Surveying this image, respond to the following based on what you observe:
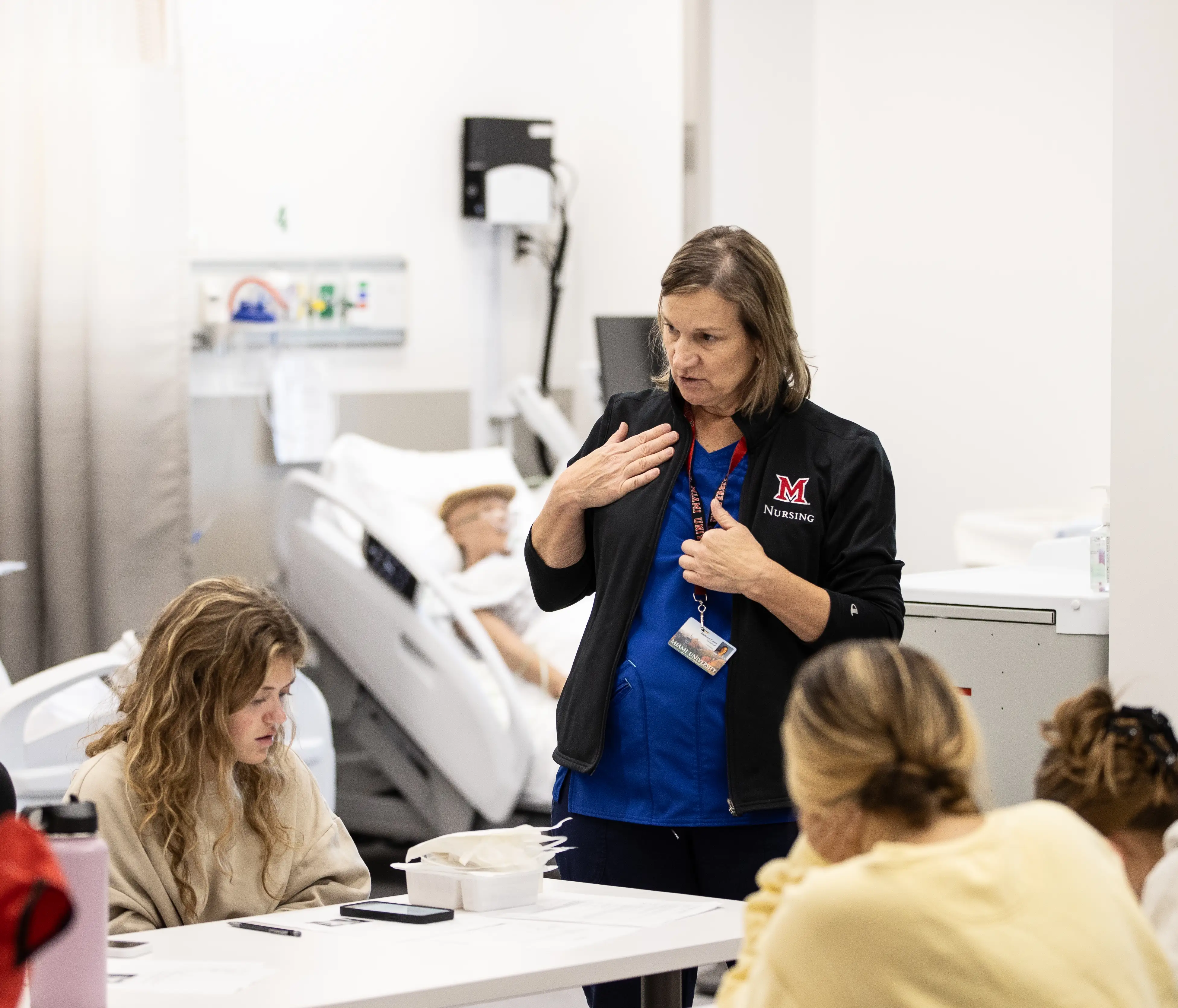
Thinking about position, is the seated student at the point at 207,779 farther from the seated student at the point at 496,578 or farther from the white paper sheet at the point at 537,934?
the seated student at the point at 496,578

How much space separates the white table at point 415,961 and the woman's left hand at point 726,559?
1.27ft

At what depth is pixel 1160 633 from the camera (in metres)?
2.29

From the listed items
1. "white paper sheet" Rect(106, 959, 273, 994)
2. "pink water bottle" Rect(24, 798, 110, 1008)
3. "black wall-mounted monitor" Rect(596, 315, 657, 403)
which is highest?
"black wall-mounted monitor" Rect(596, 315, 657, 403)

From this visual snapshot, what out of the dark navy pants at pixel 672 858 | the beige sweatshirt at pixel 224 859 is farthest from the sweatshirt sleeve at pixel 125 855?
the dark navy pants at pixel 672 858

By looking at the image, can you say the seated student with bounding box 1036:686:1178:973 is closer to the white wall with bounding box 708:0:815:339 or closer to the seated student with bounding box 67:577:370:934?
the seated student with bounding box 67:577:370:934

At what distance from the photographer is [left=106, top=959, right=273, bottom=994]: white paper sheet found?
4.65 ft

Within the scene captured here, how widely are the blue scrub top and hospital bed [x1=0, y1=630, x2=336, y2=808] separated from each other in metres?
0.98

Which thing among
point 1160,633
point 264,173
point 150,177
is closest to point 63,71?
point 150,177

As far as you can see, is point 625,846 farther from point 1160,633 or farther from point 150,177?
point 150,177

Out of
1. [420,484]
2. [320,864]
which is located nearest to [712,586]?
[320,864]

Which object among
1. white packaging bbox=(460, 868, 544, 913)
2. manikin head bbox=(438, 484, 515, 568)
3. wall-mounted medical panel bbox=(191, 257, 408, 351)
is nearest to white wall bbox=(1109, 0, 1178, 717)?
white packaging bbox=(460, 868, 544, 913)

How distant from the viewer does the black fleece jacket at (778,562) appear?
6.01 feet

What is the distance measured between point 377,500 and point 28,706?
1.41 m

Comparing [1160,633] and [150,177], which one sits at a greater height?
[150,177]
